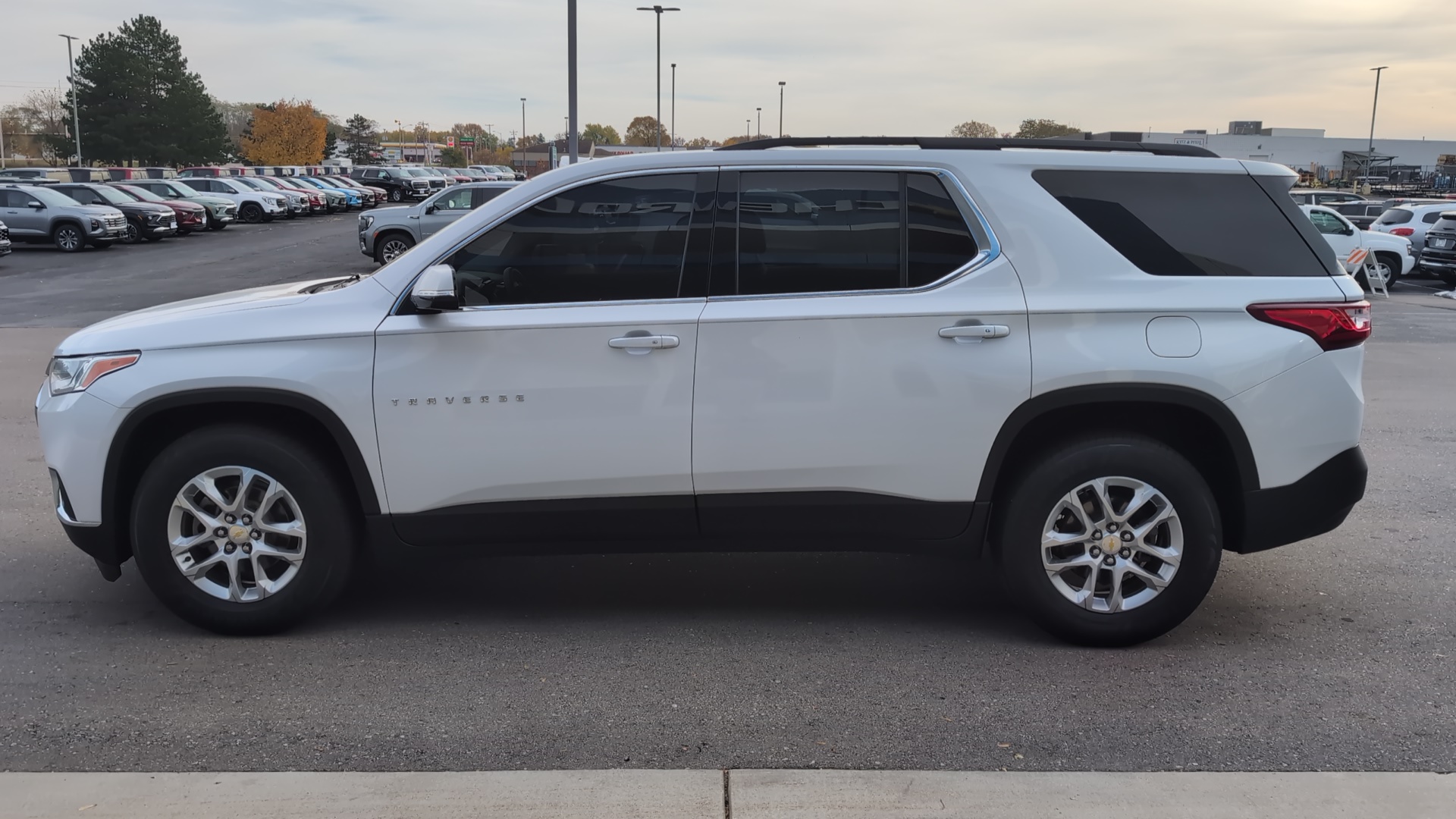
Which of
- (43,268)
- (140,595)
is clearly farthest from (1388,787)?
(43,268)

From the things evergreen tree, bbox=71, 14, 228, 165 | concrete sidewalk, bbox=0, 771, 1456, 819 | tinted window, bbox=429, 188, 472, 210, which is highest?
evergreen tree, bbox=71, 14, 228, 165

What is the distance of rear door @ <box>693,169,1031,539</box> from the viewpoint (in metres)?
4.14

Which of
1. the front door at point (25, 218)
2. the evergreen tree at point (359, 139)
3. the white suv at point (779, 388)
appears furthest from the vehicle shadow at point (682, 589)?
the evergreen tree at point (359, 139)

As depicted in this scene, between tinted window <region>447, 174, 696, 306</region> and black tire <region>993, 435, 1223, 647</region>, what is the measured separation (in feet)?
5.08

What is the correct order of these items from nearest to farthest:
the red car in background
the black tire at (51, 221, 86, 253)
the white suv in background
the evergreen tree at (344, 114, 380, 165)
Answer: the black tire at (51, 221, 86, 253) < the red car in background < the white suv in background < the evergreen tree at (344, 114, 380, 165)

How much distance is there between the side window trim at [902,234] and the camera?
13.9 ft

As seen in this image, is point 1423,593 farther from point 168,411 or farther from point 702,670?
point 168,411

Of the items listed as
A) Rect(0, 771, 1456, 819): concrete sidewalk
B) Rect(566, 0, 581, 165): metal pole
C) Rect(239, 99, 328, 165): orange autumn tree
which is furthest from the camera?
A: Rect(239, 99, 328, 165): orange autumn tree

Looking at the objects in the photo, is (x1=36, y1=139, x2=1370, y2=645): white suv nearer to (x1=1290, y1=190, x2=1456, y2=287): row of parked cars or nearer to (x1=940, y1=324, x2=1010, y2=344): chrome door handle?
(x1=940, y1=324, x2=1010, y2=344): chrome door handle

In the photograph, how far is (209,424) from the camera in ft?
14.2

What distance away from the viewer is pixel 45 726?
366 centimetres

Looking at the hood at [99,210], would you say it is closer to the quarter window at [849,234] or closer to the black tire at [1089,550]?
the quarter window at [849,234]

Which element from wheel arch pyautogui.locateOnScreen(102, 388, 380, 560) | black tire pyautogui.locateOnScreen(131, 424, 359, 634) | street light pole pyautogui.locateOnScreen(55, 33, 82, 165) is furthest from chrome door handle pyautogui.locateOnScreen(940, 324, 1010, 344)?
street light pole pyautogui.locateOnScreen(55, 33, 82, 165)

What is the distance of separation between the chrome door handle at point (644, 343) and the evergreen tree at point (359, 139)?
13814 cm
